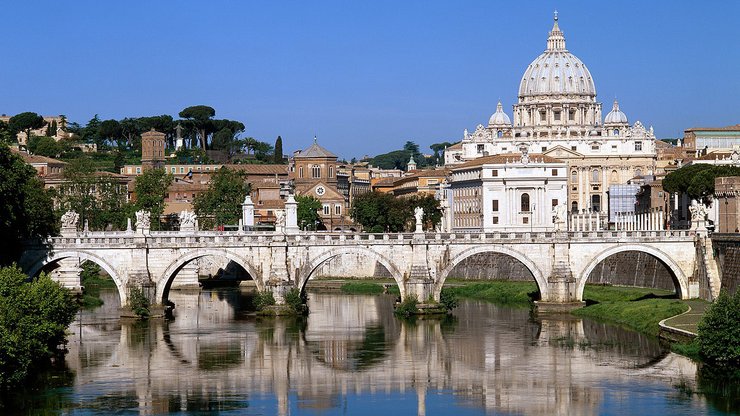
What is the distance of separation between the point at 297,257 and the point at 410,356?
16.4m

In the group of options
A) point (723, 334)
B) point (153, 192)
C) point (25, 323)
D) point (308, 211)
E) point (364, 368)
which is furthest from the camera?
point (308, 211)

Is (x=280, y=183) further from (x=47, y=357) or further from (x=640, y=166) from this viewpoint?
(x=47, y=357)

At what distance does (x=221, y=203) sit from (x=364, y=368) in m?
64.0

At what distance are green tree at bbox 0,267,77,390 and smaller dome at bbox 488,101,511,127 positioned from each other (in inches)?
4872

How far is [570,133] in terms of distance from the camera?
551ft

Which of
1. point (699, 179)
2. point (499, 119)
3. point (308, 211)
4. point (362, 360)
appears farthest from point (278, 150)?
point (362, 360)

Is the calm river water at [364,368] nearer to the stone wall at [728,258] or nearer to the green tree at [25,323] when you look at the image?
the green tree at [25,323]

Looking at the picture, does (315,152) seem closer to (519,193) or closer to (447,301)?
(519,193)

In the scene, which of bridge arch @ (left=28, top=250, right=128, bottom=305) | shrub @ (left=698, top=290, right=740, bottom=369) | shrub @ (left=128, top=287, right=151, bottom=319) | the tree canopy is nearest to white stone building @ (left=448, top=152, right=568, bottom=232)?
the tree canopy

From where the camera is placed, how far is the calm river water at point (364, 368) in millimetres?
52562

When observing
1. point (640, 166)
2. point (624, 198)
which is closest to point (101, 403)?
point (624, 198)

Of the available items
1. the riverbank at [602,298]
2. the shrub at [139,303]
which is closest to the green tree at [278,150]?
the riverbank at [602,298]

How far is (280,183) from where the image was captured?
494ft

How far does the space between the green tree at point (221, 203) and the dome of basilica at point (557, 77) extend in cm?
6298
